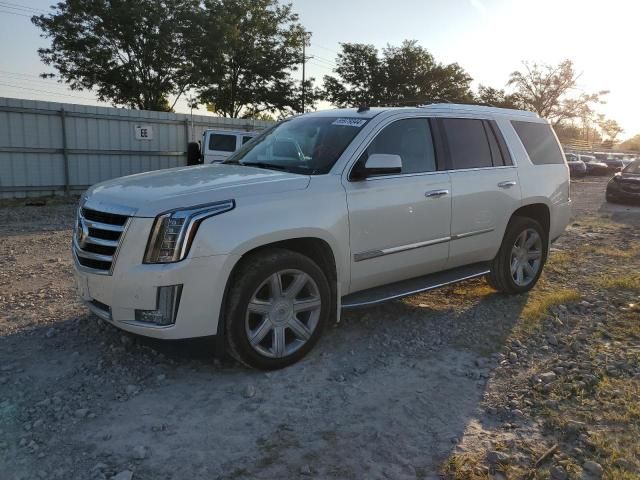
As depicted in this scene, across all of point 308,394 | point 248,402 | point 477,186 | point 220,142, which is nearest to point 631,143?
point 220,142

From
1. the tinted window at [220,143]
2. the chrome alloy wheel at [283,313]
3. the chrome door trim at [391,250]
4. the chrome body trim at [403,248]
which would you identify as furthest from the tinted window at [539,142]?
the tinted window at [220,143]

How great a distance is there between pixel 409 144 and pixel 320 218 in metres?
1.26

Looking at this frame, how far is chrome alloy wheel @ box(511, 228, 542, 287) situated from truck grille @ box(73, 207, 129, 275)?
383 cm

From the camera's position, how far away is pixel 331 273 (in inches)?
153

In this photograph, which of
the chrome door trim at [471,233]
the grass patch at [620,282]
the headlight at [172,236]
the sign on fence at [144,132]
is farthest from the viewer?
the sign on fence at [144,132]

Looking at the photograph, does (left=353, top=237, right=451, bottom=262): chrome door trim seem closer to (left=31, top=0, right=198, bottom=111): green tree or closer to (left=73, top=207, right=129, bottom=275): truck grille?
(left=73, top=207, right=129, bottom=275): truck grille

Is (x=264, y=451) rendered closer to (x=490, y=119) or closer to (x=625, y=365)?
(x=625, y=365)

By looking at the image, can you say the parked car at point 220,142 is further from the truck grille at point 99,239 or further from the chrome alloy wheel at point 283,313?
the chrome alloy wheel at point 283,313

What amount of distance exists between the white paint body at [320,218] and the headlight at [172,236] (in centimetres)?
4

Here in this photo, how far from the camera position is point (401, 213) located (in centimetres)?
419

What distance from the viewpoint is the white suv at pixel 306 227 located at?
10.6 feet

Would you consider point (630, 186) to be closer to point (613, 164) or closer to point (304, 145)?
point (304, 145)

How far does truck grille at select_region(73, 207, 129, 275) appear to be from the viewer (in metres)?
3.31

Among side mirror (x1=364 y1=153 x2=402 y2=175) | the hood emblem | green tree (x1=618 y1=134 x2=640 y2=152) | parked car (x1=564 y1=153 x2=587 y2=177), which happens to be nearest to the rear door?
side mirror (x1=364 y1=153 x2=402 y2=175)
